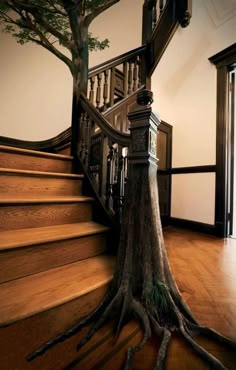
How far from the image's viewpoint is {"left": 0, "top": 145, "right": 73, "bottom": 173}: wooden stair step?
1.74 meters

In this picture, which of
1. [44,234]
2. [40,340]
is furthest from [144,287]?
[44,234]

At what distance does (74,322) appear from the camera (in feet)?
3.16

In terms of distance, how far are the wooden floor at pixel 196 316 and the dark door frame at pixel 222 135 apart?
34.6 inches

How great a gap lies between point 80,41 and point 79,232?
2.15 metres

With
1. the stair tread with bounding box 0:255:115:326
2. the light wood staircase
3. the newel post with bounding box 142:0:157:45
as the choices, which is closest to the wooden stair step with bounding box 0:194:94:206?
the light wood staircase

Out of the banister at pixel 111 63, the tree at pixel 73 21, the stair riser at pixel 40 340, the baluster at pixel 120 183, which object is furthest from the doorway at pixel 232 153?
the stair riser at pixel 40 340

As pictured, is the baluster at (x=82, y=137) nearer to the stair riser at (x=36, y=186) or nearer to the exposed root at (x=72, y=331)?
the stair riser at (x=36, y=186)

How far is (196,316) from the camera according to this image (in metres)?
1.03

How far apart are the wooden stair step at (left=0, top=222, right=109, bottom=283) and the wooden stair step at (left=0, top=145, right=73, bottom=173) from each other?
2.39ft

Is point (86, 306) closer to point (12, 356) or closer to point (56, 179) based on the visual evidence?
point (12, 356)

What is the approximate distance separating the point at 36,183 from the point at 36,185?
0.06ft

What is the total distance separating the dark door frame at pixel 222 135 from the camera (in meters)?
2.85

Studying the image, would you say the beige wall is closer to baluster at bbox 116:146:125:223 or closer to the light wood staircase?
baluster at bbox 116:146:125:223

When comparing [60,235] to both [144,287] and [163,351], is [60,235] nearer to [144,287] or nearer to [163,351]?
[144,287]
